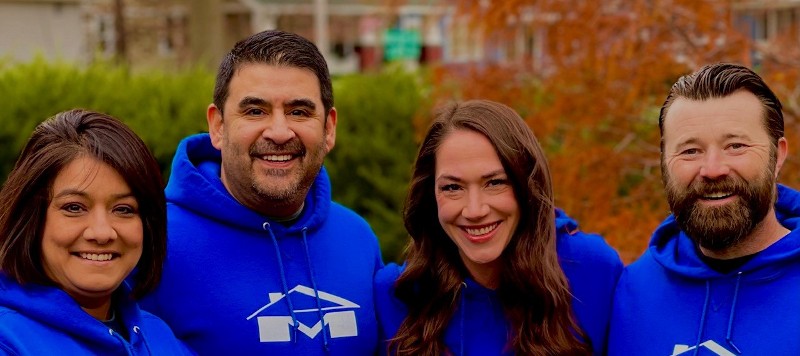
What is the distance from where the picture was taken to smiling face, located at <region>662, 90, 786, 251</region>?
3.38 metres

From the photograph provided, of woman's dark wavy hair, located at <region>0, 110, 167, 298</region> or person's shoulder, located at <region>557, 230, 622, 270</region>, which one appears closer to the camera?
woman's dark wavy hair, located at <region>0, 110, 167, 298</region>

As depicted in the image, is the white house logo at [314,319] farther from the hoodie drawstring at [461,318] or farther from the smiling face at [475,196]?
the smiling face at [475,196]

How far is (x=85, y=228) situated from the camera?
3.12m

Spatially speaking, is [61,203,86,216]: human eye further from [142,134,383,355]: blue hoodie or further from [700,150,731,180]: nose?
[700,150,731,180]: nose

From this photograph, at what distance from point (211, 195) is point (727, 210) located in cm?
179

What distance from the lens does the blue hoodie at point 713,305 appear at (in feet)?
10.8

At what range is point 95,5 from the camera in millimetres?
24891

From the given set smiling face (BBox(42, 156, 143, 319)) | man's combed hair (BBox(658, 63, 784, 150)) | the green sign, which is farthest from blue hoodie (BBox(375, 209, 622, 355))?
the green sign

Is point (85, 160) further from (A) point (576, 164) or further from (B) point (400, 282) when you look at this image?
(A) point (576, 164)

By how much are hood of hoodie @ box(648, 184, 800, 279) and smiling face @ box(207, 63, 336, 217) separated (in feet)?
4.16

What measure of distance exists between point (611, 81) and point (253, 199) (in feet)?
9.40

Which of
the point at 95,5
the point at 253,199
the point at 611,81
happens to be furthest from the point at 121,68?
the point at 95,5

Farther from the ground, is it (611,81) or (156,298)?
(611,81)

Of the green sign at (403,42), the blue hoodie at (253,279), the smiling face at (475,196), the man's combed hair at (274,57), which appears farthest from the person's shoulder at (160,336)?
the green sign at (403,42)
